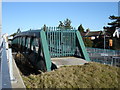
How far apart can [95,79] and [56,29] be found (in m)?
5.33

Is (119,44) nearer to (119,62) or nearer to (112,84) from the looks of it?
(119,62)

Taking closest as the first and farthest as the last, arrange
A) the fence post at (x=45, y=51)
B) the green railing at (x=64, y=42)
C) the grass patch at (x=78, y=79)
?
the grass patch at (x=78, y=79) < the fence post at (x=45, y=51) < the green railing at (x=64, y=42)

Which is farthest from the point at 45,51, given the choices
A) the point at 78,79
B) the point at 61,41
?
the point at 78,79

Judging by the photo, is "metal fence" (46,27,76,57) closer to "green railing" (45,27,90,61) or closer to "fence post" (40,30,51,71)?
"green railing" (45,27,90,61)

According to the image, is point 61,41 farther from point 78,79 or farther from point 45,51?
point 78,79

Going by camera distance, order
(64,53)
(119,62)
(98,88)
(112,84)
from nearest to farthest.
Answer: (98,88) → (112,84) → (64,53) → (119,62)

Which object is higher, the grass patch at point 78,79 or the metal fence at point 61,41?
the metal fence at point 61,41

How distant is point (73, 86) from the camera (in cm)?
523

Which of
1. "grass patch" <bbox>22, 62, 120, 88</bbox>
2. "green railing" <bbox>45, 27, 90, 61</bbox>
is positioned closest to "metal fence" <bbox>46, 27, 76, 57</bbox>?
"green railing" <bbox>45, 27, 90, 61</bbox>

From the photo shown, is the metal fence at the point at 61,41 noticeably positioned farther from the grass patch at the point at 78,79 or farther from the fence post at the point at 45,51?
the grass patch at the point at 78,79

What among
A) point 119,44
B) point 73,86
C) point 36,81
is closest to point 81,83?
point 73,86

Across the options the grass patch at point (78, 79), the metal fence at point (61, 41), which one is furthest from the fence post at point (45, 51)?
the grass patch at point (78, 79)

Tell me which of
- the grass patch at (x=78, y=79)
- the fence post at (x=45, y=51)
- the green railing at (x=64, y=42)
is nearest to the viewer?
the grass patch at (x=78, y=79)

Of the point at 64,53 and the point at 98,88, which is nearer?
the point at 98,88
